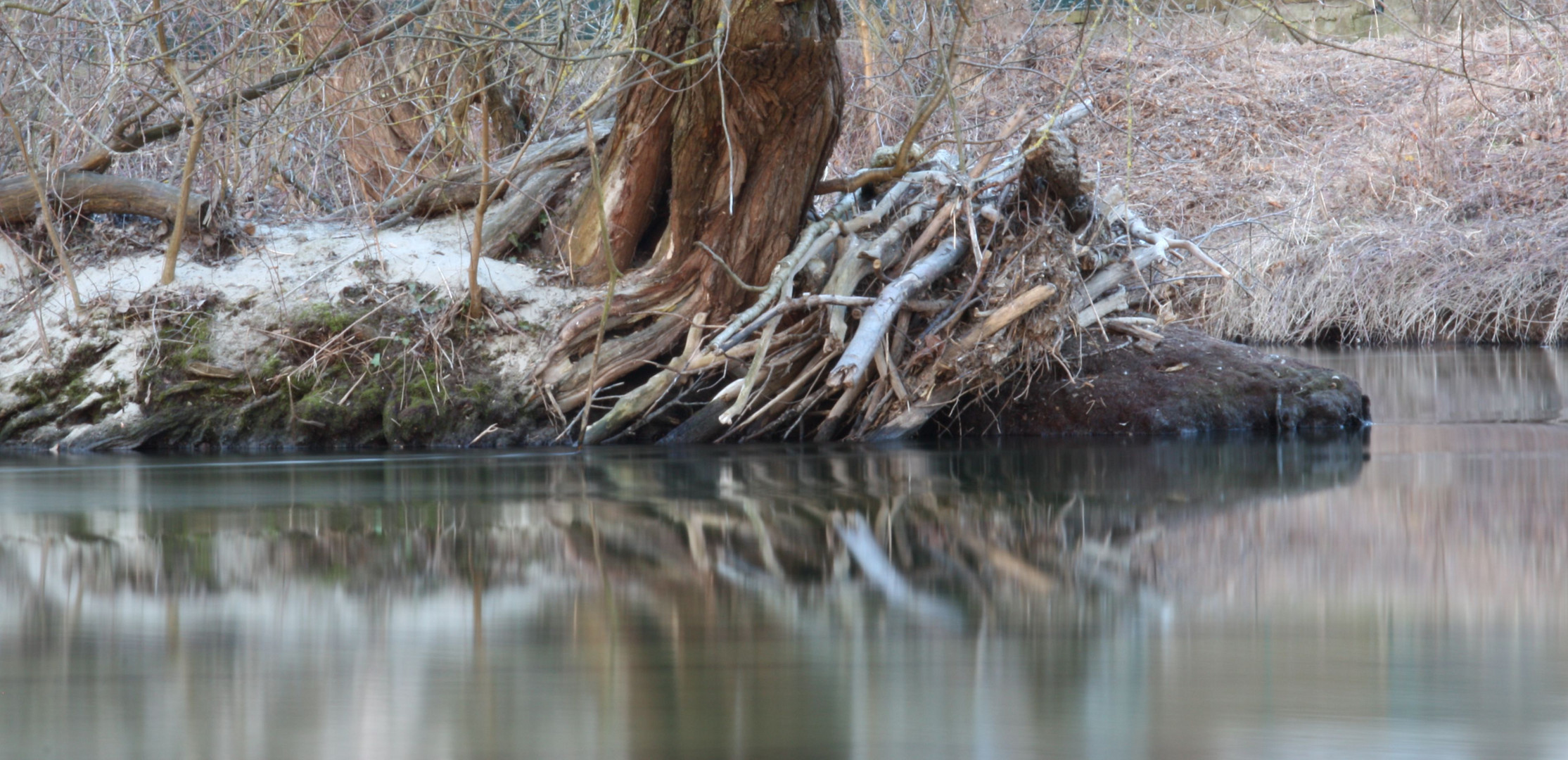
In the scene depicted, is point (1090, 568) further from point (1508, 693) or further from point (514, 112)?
point (514, 112)

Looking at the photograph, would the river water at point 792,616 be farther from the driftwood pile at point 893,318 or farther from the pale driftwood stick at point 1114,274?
the pale driftwood stick at point 1114,274

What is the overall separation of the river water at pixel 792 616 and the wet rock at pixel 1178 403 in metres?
1.47

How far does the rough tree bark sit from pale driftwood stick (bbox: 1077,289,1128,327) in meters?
1.28

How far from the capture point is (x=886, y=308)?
16.7 ft

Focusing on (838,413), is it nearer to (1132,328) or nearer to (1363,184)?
(1132,328)

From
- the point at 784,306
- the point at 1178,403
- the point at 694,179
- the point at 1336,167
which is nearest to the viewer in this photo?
the point at 784,306

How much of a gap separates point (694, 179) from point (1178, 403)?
7.18 ft

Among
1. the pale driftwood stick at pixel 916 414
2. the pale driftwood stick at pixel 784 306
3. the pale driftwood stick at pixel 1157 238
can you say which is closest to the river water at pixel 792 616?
the pale driftwood stick at pixel 784 306

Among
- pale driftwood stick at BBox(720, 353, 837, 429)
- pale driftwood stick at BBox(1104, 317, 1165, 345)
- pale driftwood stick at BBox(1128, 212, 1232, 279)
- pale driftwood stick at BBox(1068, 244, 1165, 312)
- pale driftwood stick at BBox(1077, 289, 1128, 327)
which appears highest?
pale driftwood stick at BBox(1128, 212, 1232, 279)

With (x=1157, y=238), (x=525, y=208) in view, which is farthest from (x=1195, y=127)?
(x=525, y=208)

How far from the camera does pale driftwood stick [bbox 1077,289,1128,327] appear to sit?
568 cm

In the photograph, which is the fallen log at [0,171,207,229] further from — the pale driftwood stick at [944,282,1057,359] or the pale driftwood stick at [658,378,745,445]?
the pale driftwood stick at [944,282,1057,359]

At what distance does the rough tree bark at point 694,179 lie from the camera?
4664 millimetres

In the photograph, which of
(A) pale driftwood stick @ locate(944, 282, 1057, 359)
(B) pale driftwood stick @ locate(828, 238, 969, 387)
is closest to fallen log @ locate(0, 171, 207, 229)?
(B) pale driftwood stick @ locate(828, 238, 969, 387)
